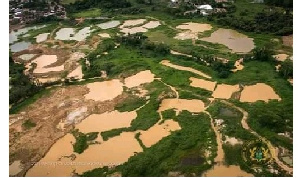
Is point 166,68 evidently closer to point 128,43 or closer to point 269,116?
point 128,43

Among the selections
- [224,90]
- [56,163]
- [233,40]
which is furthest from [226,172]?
[233,40]

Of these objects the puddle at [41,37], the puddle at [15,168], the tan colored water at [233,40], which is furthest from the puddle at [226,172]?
the puddle at [41,37]

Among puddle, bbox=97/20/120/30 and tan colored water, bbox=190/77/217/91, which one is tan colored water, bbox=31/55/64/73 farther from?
tan colored water, bbox=190/77/217/91

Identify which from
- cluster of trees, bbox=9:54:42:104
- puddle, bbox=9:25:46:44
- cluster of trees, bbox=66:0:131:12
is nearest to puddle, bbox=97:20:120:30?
cluster of trees, bbox=66:0:131:12

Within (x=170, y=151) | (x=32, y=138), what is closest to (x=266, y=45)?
(x=170, y=151)

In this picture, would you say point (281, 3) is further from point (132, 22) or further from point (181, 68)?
point (181, 68)
